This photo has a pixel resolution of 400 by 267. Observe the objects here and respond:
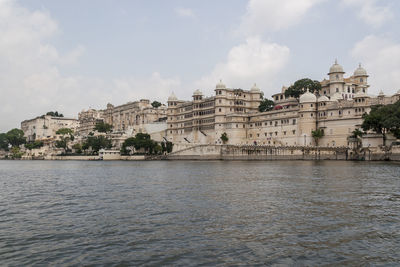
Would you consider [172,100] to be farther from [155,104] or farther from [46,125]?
[46,125]

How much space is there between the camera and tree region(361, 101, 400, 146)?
55031 millimetres

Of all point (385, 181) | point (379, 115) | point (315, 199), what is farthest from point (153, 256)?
point (379, 115)

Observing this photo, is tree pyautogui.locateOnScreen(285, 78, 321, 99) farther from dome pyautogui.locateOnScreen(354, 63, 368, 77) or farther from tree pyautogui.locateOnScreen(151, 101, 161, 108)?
tree pyautogui.locateOnScreen(151, 101, 161, 108)

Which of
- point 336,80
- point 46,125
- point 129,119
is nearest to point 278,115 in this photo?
point 336,80

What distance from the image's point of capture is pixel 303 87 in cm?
8675

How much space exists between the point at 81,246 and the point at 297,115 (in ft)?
228

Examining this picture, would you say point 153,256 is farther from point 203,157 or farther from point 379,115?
point 203,157

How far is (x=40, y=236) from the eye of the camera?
42.9ft

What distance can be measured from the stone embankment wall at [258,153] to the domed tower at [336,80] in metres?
19.4

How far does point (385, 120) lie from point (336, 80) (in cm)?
2924

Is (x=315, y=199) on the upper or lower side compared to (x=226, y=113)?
lower

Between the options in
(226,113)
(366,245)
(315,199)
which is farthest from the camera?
(226,113)

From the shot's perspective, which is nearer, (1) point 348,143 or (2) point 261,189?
(2) point 261,189

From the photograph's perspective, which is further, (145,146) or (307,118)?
(145,146)
